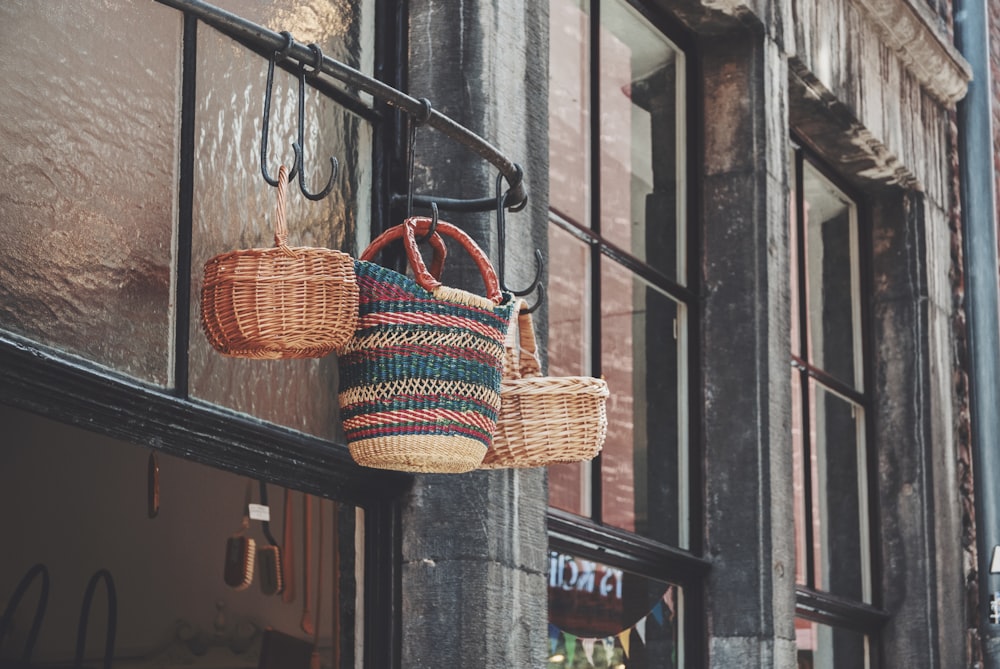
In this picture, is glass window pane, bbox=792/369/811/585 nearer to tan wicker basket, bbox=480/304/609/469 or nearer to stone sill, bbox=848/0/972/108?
stone sill, bbox=848/0/972/108

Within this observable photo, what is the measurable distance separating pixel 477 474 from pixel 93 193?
131 cm

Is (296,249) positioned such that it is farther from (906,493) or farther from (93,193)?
(906,493)

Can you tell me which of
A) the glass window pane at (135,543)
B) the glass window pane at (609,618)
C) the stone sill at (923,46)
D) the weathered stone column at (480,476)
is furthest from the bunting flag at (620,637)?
the stone sill at (923,46)

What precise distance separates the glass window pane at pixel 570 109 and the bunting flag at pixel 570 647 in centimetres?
149

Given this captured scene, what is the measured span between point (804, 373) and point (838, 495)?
2.44 feet

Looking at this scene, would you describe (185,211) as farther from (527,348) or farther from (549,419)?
(549,419)

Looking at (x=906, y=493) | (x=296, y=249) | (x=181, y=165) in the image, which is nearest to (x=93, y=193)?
(x=181, y=165)

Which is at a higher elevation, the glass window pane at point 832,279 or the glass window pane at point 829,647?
the glass window pane at point 832,279

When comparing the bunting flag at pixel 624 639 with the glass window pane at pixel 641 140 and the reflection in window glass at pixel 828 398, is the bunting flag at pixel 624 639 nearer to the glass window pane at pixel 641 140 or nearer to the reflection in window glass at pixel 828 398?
the glass window pane at pixel 641 140

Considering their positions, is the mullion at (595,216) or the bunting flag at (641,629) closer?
the mullion at (595,216)

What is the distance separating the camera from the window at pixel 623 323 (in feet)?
19.3

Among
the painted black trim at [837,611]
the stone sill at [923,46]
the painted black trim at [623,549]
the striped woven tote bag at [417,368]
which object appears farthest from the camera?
the stone sill at [923,46]

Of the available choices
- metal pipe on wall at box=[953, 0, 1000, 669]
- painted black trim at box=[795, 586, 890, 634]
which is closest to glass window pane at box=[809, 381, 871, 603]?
painted black trim at box=[795, 586, 890, 634]

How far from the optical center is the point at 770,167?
6.93 meters
